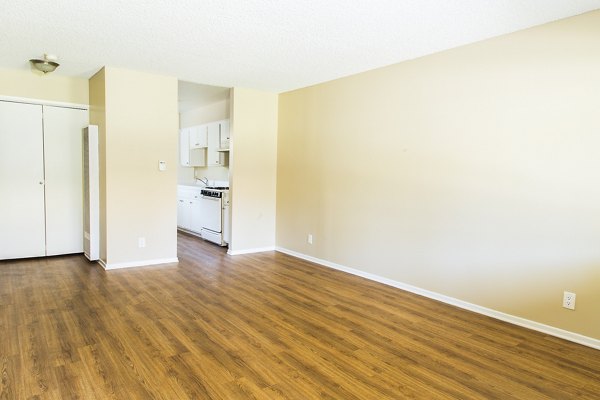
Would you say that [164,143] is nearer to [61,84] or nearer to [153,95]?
[153,95]

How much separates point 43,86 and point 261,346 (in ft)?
14.4

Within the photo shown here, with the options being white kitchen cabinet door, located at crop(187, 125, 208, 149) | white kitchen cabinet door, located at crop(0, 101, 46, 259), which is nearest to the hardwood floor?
white kitchen cabinet door, located at crop(0, 101, 46, 259)

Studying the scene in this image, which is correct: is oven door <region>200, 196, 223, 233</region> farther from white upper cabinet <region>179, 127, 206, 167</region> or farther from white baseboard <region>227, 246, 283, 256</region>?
white upper cabinet <region>179, 127, 206, 167</region>

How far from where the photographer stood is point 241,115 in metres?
5.40

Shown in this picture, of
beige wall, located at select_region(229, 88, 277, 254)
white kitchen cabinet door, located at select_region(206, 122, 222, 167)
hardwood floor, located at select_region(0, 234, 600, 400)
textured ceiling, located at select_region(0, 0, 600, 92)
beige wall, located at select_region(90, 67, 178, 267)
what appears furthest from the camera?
white kitchen cabinet door, located at select_region(206, 122, 222, 167)

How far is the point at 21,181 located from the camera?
4781mm

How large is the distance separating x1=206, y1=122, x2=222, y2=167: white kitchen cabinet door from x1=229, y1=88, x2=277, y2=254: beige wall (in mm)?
1161

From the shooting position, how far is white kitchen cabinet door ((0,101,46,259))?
467 centimetres

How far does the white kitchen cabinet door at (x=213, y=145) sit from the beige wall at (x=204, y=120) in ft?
0.64

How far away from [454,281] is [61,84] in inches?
205

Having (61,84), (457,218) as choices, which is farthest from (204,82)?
(457,218)

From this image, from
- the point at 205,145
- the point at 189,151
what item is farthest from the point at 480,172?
the point at 189,151

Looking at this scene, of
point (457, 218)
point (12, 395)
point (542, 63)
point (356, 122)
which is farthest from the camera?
point (356, 122)

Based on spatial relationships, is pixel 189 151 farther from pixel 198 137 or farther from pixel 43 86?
pixel 43 86
